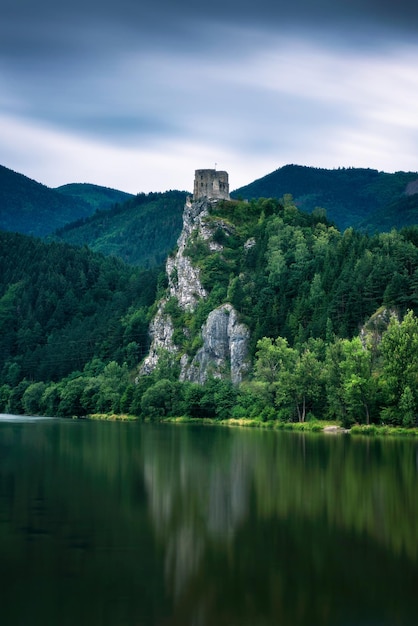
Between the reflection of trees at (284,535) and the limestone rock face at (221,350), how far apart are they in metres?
105

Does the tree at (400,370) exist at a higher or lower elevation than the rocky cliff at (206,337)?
lower

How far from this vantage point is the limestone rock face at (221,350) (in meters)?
167

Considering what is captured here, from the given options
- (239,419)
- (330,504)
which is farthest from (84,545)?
(239,419)

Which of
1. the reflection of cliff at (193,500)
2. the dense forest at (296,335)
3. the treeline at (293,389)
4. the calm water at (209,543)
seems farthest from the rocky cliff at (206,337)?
the calm water at (209,543)

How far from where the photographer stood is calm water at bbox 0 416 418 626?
23.0 metres

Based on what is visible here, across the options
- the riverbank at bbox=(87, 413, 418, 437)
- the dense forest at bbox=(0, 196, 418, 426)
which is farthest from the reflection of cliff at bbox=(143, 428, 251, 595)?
the dense forest at bbox=(0, 196, 418, 426)

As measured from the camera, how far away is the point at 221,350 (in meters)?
172

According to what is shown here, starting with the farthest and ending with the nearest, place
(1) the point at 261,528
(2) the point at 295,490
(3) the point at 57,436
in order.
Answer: (3) the point at 57,436 → (2) the point at 295,490 → (1) the point at 261,528

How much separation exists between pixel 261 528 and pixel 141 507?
7254 millimetres

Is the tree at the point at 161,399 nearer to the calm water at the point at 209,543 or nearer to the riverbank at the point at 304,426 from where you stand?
the riverbank at the point at 304,426

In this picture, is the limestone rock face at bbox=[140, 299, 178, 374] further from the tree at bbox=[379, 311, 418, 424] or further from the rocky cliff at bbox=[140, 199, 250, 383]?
the tree at bbox=[379, 311, 418, 424]

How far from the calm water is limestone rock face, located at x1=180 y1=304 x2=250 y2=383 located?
10762cm

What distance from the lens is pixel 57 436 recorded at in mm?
90562

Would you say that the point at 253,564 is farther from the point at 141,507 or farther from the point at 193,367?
the point at 193,367
